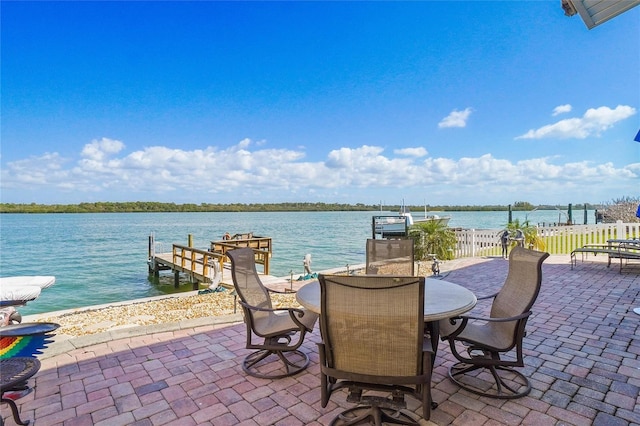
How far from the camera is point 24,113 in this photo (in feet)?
46.5

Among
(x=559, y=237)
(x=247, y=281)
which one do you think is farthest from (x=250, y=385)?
(x=559, y=237)

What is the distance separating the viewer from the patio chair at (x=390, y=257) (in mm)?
3475

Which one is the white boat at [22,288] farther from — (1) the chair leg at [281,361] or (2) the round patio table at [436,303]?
(2) the round patio table at [436,303]

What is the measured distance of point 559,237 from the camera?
376 inches

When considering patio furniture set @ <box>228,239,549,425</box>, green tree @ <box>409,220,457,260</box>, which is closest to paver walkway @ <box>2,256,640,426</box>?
patio furniture set @ <box>228,239,549,425</box>

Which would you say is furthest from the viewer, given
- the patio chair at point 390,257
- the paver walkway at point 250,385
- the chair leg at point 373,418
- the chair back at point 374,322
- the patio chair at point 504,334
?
the patio chair at point 390,257

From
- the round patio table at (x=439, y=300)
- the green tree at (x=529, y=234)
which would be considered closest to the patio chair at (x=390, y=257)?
the round patio table at (x=439, y=300)

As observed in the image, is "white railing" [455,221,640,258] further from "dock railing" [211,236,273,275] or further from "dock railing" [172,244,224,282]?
"dock railing" [172,244,224,282]

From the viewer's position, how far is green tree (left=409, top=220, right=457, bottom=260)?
9.30 meters

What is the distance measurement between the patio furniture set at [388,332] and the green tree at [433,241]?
6.48 meters

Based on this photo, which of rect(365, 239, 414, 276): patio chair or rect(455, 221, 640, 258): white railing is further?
rect(455, 221, 640, 258): white railing

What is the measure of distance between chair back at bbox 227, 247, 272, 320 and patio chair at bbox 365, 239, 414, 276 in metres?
1.25

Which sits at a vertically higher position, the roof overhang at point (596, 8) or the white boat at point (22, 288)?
the roof overhang at point (596, 8)

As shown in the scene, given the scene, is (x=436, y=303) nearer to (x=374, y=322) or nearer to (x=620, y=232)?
(x=374, y=322)
